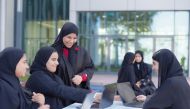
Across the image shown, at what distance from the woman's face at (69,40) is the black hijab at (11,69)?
1.12 m

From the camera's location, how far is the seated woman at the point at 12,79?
3.08 meters

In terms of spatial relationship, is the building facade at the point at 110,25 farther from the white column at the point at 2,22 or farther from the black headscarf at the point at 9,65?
the black headscarf at the point at 9,65

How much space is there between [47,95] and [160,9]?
2116 centimetres

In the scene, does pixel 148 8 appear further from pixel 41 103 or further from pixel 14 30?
pixel 41 103

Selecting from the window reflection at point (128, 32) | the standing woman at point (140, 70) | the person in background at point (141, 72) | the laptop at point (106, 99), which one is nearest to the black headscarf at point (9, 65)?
the laptop at point (106, 99)

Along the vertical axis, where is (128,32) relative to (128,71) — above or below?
above

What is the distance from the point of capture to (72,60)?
4348mm

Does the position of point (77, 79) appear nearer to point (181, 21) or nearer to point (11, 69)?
point (11, 69)

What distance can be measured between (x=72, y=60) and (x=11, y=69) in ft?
4.08

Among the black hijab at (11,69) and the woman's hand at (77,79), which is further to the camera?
the woman's hand at (77,79)

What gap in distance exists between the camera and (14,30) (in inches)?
1069

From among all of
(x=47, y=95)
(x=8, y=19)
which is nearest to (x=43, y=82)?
(x=47, y=95)

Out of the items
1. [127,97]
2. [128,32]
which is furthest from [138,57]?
[128,32]

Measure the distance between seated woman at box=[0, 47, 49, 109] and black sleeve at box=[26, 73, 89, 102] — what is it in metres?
0.32
